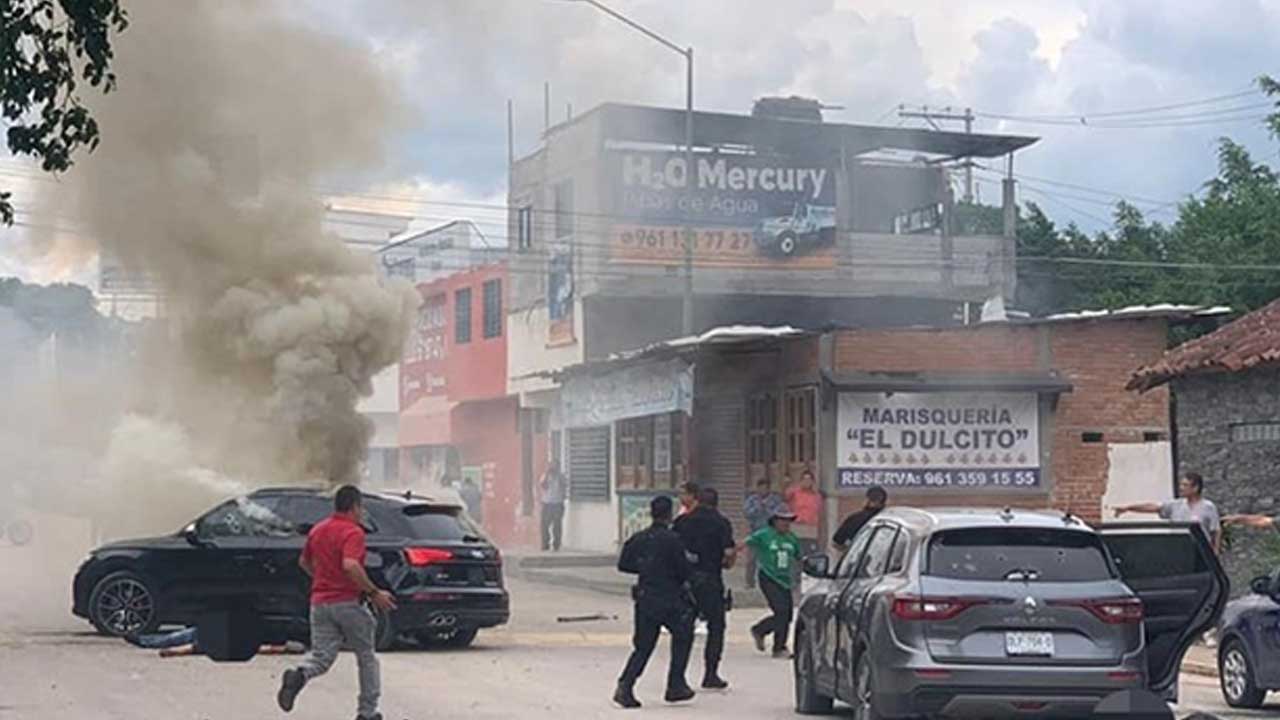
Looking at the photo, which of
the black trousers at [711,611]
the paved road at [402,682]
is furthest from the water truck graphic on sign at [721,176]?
the black trousers at [711,611]

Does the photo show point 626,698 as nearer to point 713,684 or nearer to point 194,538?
point 713,684

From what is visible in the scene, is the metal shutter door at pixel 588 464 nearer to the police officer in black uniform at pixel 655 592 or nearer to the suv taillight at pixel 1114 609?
the police officer in black uniform at pixel 655 592

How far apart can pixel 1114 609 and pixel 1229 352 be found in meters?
10.6

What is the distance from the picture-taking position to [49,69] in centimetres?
930

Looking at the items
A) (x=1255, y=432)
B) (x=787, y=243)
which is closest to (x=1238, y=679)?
(x=1255, y=432)

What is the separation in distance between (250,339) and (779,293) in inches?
785

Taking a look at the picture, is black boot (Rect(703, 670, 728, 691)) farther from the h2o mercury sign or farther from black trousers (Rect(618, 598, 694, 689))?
the h2o mercury sign

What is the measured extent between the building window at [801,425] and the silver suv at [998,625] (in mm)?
14841

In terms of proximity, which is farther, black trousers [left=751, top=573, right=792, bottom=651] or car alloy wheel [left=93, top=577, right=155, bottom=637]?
car alloy wheel [left=93, top=577, right=155, bottom=637]

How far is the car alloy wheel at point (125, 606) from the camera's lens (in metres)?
19.1

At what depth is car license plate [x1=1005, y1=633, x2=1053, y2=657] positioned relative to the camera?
1184cm

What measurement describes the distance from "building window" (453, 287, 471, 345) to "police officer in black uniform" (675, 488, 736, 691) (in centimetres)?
3178

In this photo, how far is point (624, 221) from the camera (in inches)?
1679

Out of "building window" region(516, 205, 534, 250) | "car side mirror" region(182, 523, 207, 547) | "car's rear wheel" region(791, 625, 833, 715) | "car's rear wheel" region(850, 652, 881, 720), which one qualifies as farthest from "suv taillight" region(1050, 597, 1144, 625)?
"building window" region(516, 205, 534, 250)
